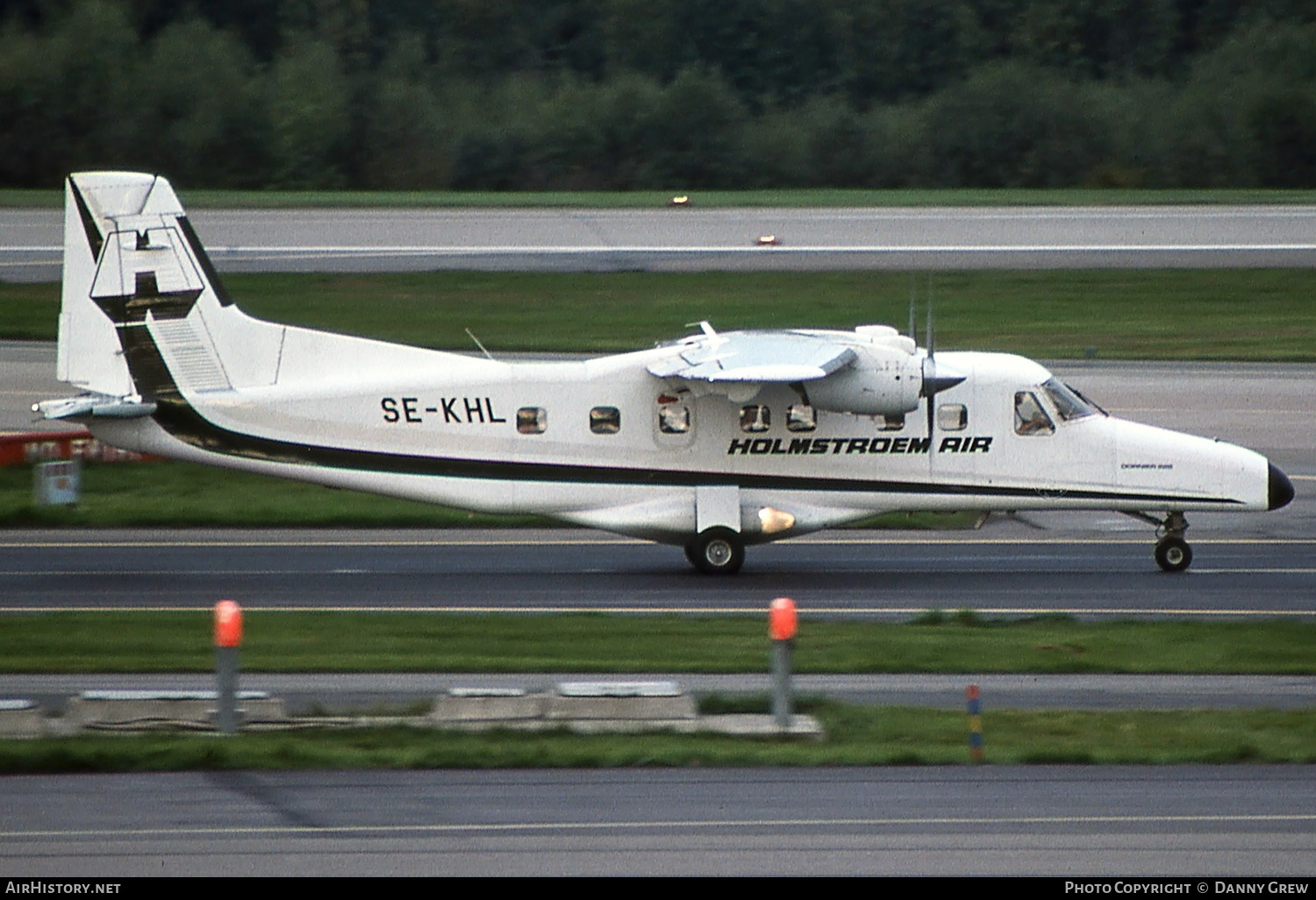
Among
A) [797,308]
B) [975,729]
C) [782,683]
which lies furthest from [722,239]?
[975,729]

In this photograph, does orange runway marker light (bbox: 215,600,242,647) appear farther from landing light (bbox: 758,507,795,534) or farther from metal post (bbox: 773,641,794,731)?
landing light (bbox: 758,507,795,534)

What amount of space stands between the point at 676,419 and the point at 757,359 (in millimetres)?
1259

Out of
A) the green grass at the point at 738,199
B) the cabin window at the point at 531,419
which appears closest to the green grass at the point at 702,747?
the cabin window at the point at 531,419

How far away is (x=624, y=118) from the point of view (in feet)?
221

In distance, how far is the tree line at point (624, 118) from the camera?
63594mm

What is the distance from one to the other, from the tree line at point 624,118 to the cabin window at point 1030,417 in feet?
149

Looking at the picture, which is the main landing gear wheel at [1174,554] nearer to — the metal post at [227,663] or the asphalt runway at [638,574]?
the asphalt runway at [638,574]

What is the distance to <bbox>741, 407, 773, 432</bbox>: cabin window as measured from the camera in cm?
2083

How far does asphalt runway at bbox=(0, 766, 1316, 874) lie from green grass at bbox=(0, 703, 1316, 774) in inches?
9.1

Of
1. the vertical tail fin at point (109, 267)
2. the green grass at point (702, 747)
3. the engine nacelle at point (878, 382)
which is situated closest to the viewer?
the green grass at point (702, 747)
